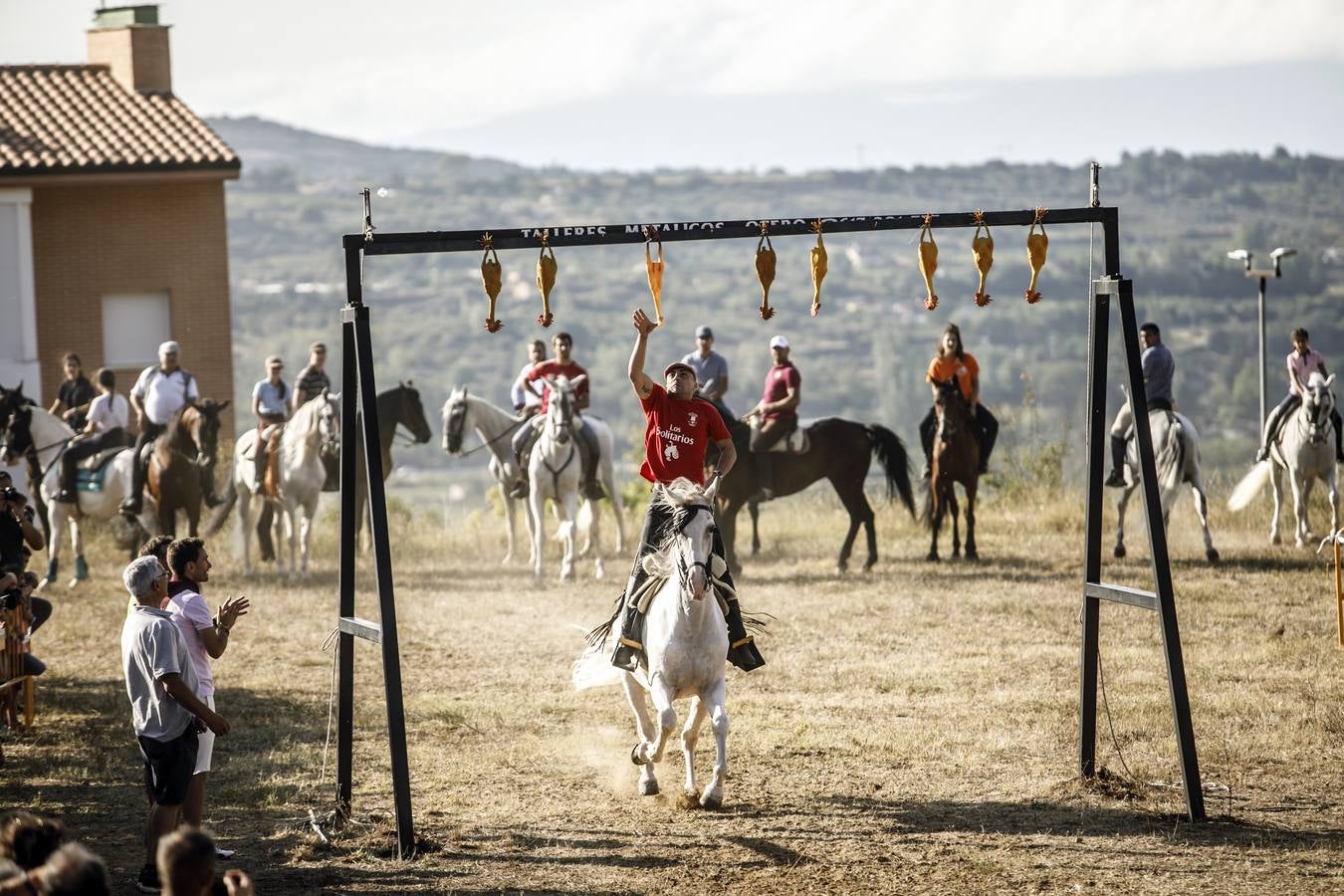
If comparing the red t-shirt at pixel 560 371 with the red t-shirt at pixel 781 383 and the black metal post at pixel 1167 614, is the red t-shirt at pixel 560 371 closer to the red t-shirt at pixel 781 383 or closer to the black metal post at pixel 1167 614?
the red t-shirt at pixel 781 383

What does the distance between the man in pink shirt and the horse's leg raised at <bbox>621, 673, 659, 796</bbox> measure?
2.60 metres

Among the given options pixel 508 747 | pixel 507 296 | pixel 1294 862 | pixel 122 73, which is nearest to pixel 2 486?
pixel 508 747

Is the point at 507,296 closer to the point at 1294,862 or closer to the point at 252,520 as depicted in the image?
the point at 252,520

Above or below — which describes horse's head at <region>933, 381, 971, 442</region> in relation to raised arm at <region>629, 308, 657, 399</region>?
below

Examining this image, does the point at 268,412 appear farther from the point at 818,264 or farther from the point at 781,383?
the point at 818,264

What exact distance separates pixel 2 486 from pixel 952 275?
296 feet

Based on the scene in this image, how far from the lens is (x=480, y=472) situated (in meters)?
82.6

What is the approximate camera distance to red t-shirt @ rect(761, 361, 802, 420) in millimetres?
17078

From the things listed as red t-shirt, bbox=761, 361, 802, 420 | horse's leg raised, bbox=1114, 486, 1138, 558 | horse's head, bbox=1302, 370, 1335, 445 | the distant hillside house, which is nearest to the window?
the distant hillside house

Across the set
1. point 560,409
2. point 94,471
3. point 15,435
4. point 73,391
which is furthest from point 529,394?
point 73,391

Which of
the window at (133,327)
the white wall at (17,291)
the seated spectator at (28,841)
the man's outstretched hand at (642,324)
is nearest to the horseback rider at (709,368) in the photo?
the man's outstretched hand at (642,324)

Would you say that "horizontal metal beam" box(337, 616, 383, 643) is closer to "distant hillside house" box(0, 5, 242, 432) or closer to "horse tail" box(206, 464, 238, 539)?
"horse tail" box(206, 464, 238, 539)

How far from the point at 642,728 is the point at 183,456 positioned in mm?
10218

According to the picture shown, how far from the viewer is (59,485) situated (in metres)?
18.0
